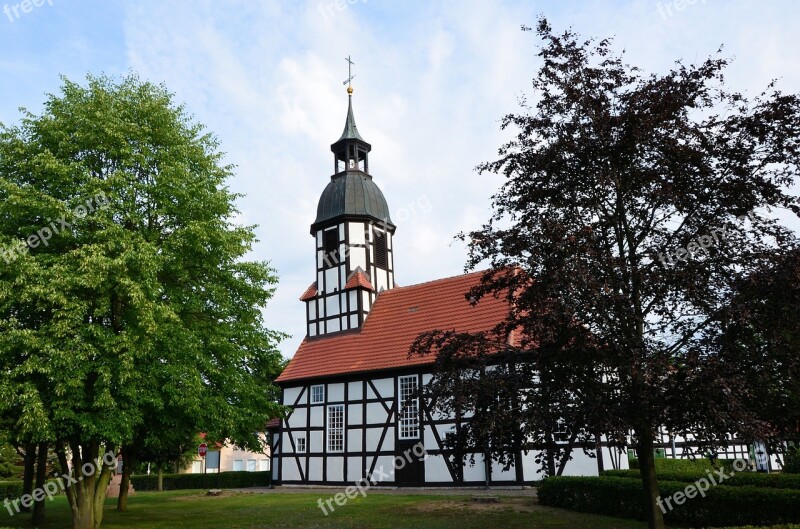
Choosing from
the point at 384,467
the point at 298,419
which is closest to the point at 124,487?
the point at 298,419

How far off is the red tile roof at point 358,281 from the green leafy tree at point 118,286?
13578 millimetres

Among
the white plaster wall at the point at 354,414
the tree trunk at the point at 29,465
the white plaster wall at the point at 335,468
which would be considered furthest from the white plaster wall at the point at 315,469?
the tree trunk at the point at 29,465

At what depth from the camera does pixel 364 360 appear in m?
28.9

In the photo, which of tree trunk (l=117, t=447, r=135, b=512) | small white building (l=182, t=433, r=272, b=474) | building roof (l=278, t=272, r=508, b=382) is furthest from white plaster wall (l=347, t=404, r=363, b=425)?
small white building (l=182, t=433, r=272, b=474)

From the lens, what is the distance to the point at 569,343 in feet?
31.1

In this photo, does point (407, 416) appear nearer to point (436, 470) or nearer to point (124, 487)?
point (436, 470)

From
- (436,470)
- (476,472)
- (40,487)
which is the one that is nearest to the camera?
(40,487)

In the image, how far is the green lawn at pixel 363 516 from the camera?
14.6 meters

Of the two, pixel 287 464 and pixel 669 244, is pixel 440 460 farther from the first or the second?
pixel 669 244

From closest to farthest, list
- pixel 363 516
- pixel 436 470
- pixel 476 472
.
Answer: pixel 363 516 → pixel 476 472 → pixel 436 470

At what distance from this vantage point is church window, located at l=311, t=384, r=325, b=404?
98.2 feet

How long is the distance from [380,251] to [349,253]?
1870mm

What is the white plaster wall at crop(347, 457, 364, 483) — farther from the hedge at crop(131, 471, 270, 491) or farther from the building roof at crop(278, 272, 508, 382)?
the hedge at crop(131, 471, 270, 491)

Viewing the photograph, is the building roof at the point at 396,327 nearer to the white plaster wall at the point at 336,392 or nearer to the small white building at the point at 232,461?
the white plaster wall at the point at 336,392
